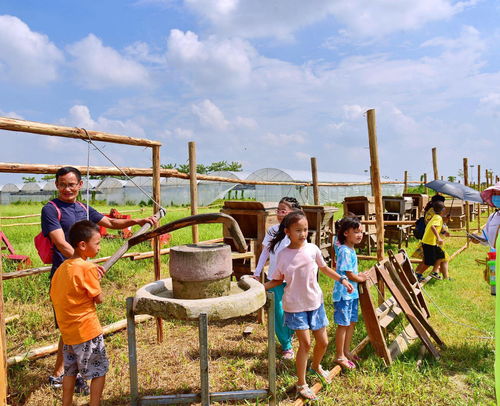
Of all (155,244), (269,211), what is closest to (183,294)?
(155,244)

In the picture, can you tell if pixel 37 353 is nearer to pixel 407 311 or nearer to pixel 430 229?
pixel 407 311

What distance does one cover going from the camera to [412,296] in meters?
4.77

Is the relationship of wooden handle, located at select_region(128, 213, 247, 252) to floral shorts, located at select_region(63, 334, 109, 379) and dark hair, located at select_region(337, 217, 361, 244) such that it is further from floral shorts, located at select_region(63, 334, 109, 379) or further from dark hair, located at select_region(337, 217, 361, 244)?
dark hair, located at select_region(337, 217, 361, 244)

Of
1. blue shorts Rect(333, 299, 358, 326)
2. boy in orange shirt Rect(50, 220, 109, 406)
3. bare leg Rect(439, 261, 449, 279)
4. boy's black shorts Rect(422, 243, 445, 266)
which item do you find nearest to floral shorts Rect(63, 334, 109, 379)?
boy in orange shirt Rect(50, 220, 109, 406)

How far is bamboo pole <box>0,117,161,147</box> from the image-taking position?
128 inches

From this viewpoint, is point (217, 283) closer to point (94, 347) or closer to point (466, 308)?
point (94, 347)

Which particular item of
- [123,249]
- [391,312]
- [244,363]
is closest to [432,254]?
[391,312]

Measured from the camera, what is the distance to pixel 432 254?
7.05 metres

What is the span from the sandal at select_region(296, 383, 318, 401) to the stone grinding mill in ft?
1.13

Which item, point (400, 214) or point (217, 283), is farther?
point (400, 214)

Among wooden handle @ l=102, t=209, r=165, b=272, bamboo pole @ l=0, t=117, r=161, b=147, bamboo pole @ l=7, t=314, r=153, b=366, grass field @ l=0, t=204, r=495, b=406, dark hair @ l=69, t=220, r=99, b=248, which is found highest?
bamboo pole @ l=0, t=117, r=161, b=147

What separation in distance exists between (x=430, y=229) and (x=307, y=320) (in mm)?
4592

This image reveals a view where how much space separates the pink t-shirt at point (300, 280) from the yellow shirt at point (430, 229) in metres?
4.36

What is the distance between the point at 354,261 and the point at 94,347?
92.4 inches
